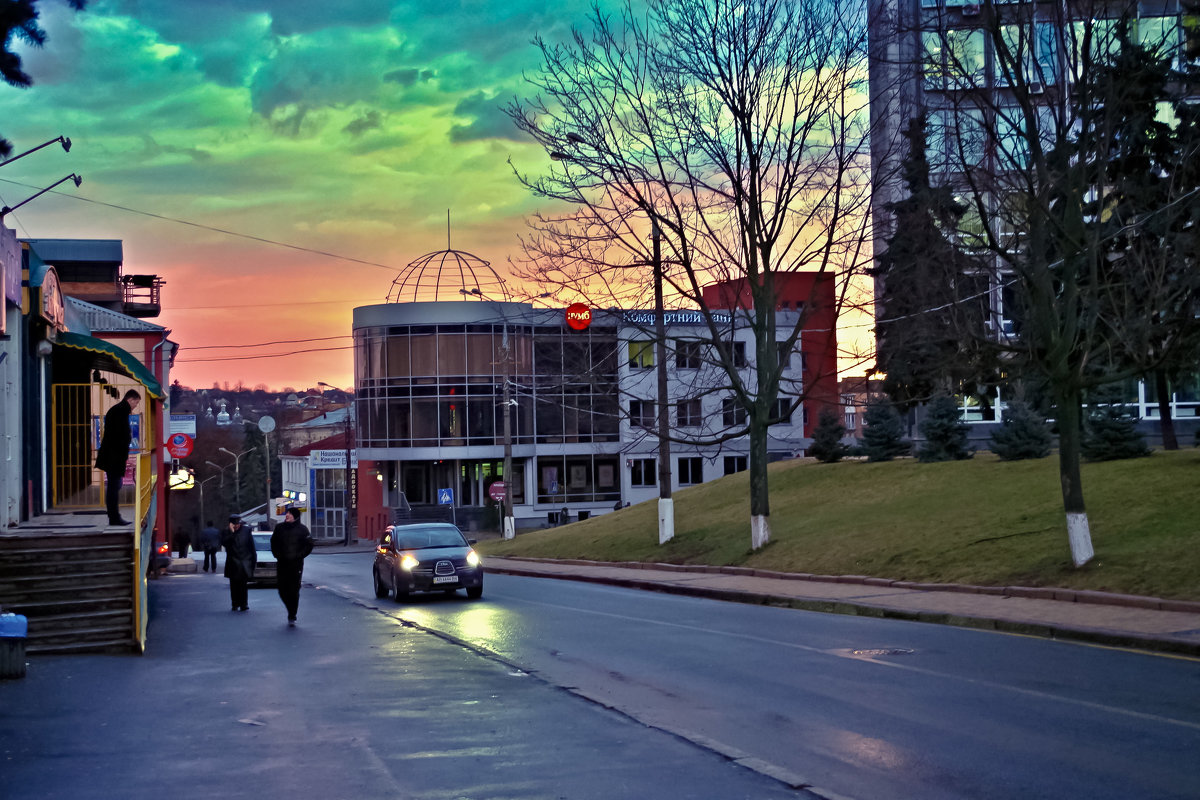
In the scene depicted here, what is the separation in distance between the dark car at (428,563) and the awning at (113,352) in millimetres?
5504

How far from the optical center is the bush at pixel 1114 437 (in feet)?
91.2

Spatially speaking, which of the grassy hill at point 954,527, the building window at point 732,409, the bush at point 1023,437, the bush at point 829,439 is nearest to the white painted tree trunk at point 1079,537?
the grassy hill at point 954,527

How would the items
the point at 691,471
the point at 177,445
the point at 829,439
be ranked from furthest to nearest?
the point at 691,471 < the point at 177,445 < the point at 829,439

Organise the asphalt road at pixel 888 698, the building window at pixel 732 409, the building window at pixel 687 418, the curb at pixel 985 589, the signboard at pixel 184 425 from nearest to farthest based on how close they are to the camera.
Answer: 1. the asphalt road at pixel 888 698
2. the curb at pixel 985 589
3. the building window at pixel 687 418
4. the building window at pixel 732 409
5. the signboard at pixel 184 425

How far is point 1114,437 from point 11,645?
2395cm

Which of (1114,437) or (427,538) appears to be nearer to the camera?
(427,538)

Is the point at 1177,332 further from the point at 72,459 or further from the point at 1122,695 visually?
the point at 72,459

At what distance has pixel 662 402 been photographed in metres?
28.7

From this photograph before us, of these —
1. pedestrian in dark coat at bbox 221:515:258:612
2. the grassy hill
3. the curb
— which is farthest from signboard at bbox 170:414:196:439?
pedestrian in dark coat at bbox 221:515:258:612

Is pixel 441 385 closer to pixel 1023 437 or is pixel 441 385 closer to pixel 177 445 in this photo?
pixel 177 445

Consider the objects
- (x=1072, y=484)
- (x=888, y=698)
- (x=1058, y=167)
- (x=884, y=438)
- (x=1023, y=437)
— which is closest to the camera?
(x=888, y=698)

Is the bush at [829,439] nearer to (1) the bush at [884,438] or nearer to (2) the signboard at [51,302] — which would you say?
(1) the bush at [884,438]

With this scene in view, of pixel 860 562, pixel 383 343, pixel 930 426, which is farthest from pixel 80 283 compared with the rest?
pixel 860 562

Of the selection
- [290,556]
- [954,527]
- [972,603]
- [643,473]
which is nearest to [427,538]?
[290,556]
